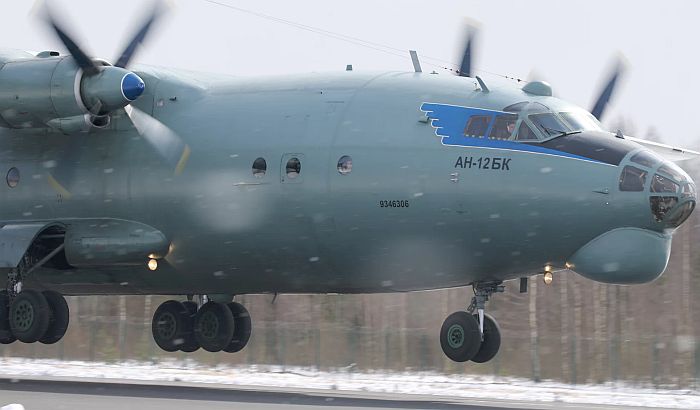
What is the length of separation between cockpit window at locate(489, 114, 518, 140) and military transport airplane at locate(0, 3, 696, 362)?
28mm

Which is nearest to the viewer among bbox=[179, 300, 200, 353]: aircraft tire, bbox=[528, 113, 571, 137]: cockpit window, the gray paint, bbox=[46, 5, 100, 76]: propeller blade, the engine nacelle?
the gray paint

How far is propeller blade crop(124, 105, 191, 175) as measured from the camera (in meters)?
24.1

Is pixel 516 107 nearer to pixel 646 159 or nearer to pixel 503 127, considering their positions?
pixel 503 127

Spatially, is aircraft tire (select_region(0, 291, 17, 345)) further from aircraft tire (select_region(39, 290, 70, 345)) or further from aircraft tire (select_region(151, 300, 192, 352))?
aircraft tire (select_region(151, 300, 192, 352))

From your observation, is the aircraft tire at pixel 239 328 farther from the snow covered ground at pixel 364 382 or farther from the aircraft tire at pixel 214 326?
the snow covered ground at pixel 364 382

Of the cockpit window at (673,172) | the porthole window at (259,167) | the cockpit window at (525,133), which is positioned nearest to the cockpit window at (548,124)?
the cockpit window at (525,133)

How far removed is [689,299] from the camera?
54969 mm

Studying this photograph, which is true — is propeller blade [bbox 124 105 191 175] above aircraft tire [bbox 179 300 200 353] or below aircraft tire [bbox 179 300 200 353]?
above

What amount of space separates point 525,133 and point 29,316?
10409 mm

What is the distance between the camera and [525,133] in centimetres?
2136

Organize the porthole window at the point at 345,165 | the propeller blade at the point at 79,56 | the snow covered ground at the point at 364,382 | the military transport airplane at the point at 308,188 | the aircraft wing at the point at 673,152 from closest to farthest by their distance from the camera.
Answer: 1. the military transport airplane at the point at 308,188
2. the porthole window at the point at 345,165
3. the propeller blade at the point at 79,56
4. the aircraft wing at the point at 673,152
5. the snow covered ground at the point at 364,382

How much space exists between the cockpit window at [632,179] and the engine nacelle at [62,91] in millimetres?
9187

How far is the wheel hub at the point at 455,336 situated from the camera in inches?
876

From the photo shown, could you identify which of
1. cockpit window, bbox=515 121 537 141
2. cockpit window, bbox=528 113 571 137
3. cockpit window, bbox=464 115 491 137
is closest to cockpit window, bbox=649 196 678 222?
cockpit window, bbox=528 113 571 137
